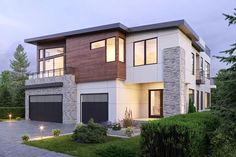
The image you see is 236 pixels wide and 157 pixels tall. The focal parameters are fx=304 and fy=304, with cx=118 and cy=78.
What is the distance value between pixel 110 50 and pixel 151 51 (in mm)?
2969

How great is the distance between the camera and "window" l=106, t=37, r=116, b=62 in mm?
21833

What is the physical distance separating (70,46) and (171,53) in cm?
883

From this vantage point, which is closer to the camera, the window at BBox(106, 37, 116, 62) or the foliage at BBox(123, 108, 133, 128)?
the foliage at BBox(123, 108, 133, 128)

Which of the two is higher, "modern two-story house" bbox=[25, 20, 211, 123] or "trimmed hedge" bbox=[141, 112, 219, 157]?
"modern two-story house" bbox=[25, 20, 211, 123]

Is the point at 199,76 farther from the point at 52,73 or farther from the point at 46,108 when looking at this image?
the point at 46,108

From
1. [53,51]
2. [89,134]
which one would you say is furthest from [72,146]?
[53,51]

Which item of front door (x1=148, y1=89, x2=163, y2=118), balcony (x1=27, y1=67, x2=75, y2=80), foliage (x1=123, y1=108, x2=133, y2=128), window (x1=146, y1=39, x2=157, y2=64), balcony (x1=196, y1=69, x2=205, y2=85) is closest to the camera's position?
foliage (x1=123, y1=108, x2=133, y2=128)

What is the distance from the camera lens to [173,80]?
2038 centimetres

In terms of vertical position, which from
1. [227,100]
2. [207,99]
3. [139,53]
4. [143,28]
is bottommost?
[207,99]

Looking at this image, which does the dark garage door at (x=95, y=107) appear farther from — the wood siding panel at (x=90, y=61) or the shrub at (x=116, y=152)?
the shrub at (x=116, y=152)

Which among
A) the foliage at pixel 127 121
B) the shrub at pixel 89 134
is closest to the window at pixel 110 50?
the foliage at pixel 127 121

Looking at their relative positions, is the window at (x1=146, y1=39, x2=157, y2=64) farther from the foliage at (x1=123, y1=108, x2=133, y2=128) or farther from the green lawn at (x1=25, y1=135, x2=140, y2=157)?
the green lawn at (x1=25, y1=135, x2=140, y2=157)

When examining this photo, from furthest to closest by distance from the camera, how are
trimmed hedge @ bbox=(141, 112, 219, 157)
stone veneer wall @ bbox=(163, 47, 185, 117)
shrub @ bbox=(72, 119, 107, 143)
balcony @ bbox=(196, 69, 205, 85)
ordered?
balcony @ bbox=(196, 69, 205, 85) < stone veneer wall @ bbox=(163, 47, 185, 117) < shrub @ bbox=(72, 119, 107, 143) < trimmed hedge @ bbox=(141, 112, 219, 157)

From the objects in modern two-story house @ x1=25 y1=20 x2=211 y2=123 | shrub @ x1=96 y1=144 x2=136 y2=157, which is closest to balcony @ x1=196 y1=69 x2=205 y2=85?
modern two-story house @ x1=25 y1=20 x2=211 y2=123
